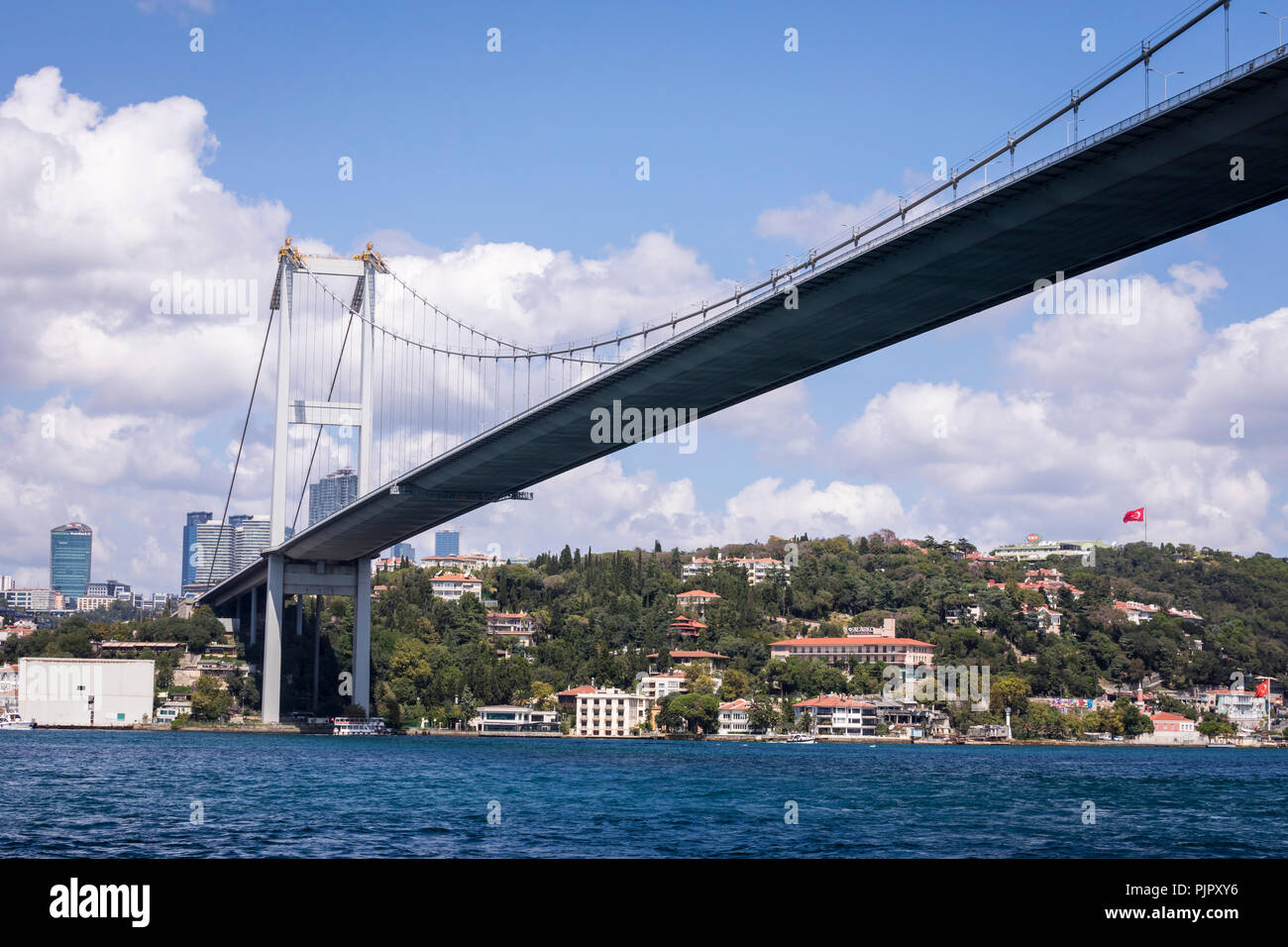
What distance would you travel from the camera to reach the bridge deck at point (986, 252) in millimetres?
21516

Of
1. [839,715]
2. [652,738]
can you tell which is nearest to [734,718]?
[652,738]

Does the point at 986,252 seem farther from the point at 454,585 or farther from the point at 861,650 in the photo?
the point at 454,585

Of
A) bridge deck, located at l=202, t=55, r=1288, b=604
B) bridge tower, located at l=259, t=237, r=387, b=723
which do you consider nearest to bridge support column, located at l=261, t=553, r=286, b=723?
bridge tower, located at l=259, t=237, r=387, b=723

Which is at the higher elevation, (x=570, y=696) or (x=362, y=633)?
(x=362, y=633)

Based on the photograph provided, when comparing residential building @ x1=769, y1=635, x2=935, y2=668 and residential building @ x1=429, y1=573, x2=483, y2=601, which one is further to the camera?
residential building @ x1=429, y1=573, x2=483, y2=601

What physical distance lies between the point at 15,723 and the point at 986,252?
68.5 metres

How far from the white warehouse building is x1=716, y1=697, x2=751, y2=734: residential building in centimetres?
3875

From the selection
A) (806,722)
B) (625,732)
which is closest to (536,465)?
(625,732)

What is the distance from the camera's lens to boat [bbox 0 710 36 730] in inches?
3034

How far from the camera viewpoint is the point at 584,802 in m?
27.8

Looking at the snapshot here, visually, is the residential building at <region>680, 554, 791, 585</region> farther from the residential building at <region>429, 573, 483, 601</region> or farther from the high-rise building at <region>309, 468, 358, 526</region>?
the high-rise building at <region>309, 468, 358, 526</region>

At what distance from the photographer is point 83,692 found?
80.2m

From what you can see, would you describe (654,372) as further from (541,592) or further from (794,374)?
(541,592)
